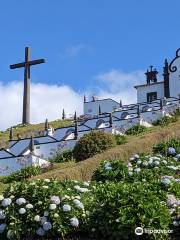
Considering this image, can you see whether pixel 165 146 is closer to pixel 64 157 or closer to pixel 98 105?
pixel 64 157

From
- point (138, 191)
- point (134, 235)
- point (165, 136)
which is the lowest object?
point (134, 235)

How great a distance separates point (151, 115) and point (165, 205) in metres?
31.1

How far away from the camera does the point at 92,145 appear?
87.6 feet

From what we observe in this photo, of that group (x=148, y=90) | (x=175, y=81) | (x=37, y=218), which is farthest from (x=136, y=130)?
(x=148, y=90)

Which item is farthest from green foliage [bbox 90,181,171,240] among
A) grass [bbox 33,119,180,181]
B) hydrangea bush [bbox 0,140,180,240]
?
grass [bbox 33,119,180,181]

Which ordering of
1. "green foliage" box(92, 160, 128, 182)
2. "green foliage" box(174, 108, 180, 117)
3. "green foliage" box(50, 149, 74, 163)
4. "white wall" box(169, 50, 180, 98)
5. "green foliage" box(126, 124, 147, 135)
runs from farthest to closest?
1. "white wall" box(169, 50, 180, 98)
2. "green foliage" box(174, 108, 180, 117)
3. "green foliage" box(126, 124, 147, 135)
4. "green foliage" box(50, 149, 74, 163)
5. "green foliage" box(92, 160, 128, 182)

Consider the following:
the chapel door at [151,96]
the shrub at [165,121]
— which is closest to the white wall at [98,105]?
the chapel door at [151,96]

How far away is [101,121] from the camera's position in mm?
42062

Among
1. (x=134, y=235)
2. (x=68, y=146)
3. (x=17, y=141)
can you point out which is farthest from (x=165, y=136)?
(x=134, y=235)

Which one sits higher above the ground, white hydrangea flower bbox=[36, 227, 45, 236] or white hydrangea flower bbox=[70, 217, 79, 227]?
white hydrangea flower bbox=[70, 217, 79, 227]

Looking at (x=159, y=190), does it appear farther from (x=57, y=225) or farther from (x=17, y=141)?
(x=17, y=141)

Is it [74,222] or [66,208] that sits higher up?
[66,208]

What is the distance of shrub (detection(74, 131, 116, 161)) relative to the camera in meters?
26.6

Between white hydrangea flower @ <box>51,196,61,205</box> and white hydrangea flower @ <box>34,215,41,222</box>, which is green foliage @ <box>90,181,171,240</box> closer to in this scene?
white hydrangea flower @ <box>51,196,61,205</box>
